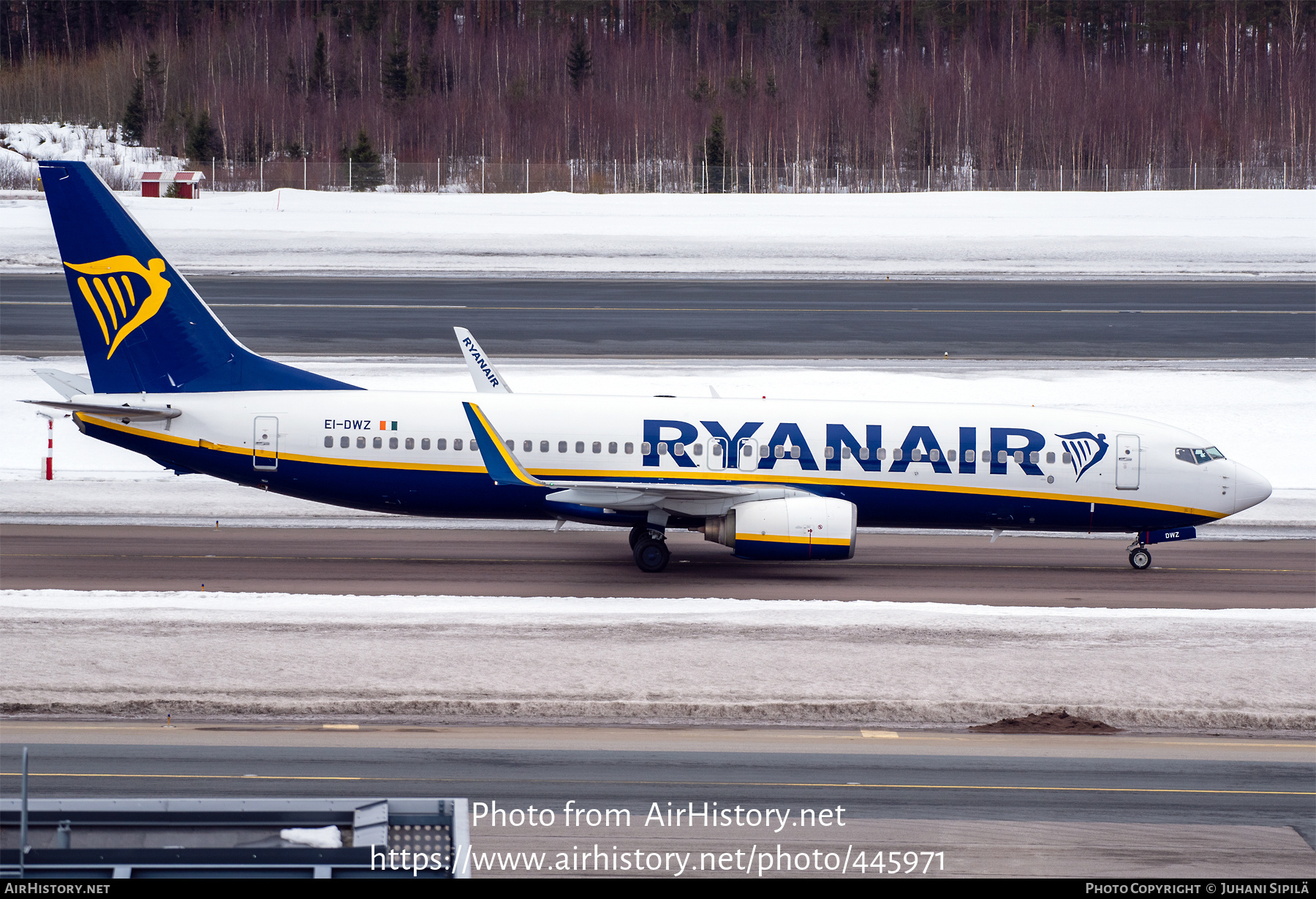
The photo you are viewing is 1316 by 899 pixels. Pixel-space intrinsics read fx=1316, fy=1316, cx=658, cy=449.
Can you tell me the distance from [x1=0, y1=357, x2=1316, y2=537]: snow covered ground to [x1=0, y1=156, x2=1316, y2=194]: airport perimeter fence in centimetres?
5552

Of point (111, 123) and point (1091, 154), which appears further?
point (111, 123)

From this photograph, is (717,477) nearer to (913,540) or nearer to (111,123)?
(913,540)

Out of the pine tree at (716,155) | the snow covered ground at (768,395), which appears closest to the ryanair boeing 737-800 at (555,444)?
the snow covered ground at (768,395)

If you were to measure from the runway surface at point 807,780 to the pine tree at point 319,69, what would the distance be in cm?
11403

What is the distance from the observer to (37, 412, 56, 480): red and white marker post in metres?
34.2

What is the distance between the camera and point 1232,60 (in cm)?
12512

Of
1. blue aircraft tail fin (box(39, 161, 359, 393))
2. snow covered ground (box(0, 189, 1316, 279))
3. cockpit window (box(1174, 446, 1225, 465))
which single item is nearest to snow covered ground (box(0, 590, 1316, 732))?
cockpit window (box(1174, 446, 1225, 465))

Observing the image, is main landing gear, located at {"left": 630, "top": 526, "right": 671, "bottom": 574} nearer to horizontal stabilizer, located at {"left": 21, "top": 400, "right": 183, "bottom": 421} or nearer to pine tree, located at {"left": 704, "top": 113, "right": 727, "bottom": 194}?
horizontal stabilizer, located at {"left": 21, "top": 400, "right": 183, "bottom": 421}

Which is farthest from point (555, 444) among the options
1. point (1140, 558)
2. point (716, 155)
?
point (716, 155)

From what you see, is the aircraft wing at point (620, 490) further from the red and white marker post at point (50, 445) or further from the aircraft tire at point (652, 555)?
the red and white marker post at point (50, 445)

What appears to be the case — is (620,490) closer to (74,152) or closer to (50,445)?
(50,445)

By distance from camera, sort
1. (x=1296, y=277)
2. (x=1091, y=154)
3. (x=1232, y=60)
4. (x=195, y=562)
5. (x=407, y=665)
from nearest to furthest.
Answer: (x=407, y=665) → (x=195, y=562) → (x=1296, y=277) → (x=1091, y=154) → (x=1232, y=60)

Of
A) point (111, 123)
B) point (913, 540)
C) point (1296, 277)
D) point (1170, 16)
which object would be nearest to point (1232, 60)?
point (1170, 16)

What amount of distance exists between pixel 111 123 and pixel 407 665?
11075 centimetres
